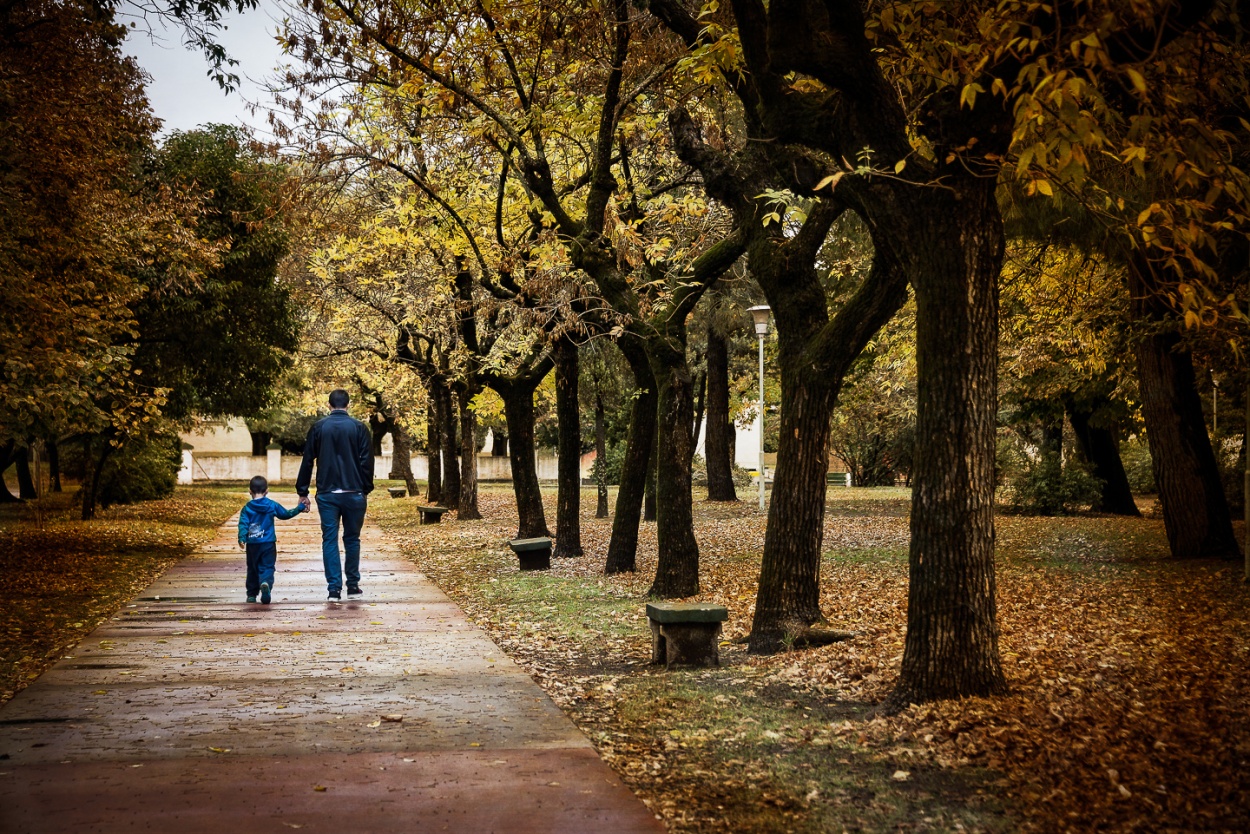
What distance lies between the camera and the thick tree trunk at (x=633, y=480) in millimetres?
15484

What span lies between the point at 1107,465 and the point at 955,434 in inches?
955

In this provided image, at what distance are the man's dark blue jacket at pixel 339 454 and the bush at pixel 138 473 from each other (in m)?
18.2

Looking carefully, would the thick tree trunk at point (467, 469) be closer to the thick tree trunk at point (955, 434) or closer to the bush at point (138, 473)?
the bush at point (138, 473)

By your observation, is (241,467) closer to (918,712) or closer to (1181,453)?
(1181,453)

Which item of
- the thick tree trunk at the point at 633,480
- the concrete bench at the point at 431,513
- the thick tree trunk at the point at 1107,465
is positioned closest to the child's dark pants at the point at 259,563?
the thick tree trunk at the point at 633,480

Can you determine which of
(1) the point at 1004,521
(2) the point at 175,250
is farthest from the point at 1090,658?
(1) the point at 1004,521

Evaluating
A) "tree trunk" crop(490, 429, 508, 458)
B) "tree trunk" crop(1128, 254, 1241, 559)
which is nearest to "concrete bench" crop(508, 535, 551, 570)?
"tree trunk" crop(1128, 254, 1241, 559)

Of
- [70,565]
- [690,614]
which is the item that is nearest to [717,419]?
[70,565]

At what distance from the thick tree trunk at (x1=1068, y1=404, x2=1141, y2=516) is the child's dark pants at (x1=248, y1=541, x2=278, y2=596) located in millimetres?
21886

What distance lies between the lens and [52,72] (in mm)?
12898

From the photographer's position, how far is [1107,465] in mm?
28406

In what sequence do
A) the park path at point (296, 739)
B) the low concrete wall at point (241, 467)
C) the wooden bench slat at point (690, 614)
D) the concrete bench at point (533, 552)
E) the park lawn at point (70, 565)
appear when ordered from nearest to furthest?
1. the park path at point (296, 739)
2. the wooden bench slat at point (690, 614)
3. the park lawn at point (70, 565)
4. the concrete bench at point (533, 552)
5. the low concrete wall at point (241, 467)

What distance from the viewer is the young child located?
11.6m

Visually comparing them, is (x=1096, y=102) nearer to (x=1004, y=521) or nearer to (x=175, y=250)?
(x=175, y=250)
